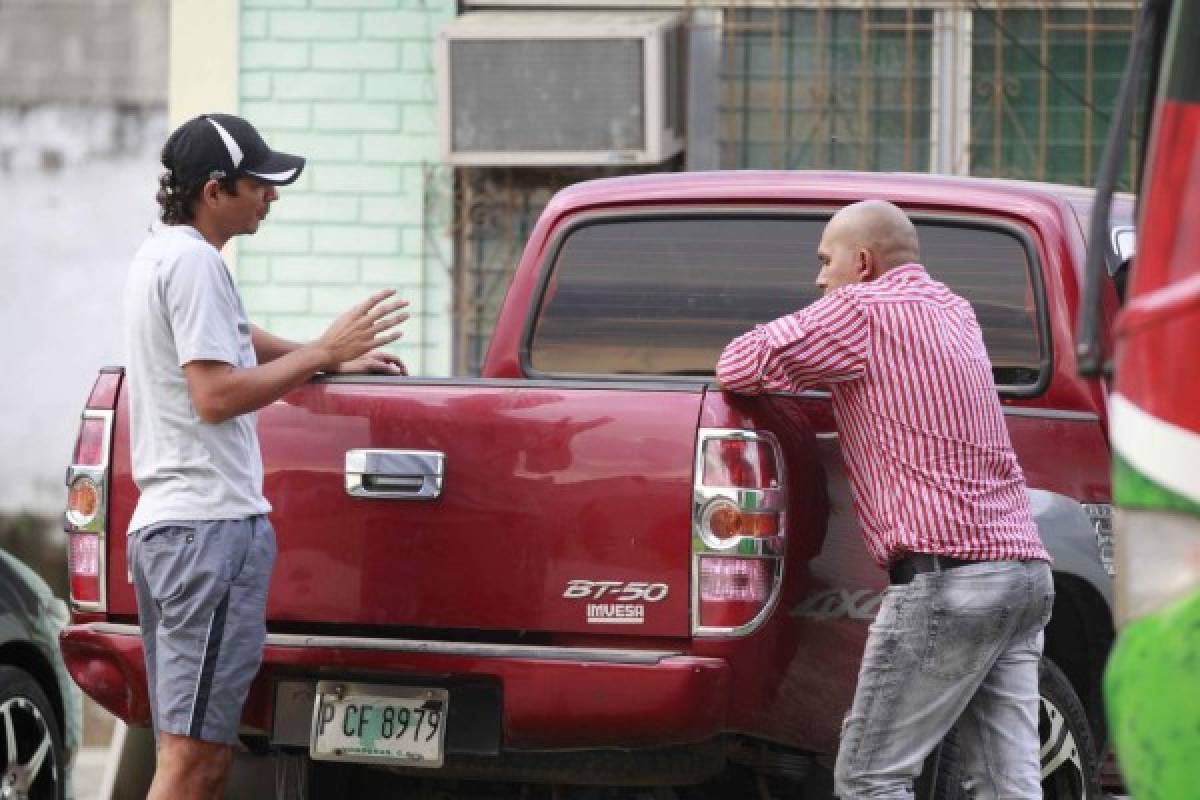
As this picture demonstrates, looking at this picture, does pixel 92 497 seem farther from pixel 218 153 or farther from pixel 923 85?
pixel 923 85

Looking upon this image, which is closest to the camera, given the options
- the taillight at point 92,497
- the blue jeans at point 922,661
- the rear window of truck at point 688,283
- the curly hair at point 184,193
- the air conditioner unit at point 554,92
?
the blue jeans at point 922,661

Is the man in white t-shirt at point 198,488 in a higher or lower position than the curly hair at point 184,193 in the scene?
lower

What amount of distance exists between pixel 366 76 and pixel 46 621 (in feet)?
19.7

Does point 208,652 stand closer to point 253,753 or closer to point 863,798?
point 253,753

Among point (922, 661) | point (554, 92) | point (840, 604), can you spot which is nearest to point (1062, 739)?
point (840, 604)

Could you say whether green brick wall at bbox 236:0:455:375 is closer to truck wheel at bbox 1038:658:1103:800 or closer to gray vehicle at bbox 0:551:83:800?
gray vehicle at bbox 0:551:83:800

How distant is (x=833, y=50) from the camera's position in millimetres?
12164

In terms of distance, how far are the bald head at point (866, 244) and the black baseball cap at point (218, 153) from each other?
120 centimetres

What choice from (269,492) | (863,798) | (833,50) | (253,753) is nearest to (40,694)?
(253,753)

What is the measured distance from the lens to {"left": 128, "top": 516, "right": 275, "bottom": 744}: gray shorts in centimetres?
511

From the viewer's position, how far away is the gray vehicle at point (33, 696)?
6.28m

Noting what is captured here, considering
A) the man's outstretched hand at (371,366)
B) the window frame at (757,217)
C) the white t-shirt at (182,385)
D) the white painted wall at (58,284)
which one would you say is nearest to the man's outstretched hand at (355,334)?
the white t-shirt at (182,385)

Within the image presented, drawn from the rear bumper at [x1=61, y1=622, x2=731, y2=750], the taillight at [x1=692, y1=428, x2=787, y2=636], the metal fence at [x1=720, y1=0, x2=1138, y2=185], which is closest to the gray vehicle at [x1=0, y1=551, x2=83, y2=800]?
the rear bumper at [x1=61, y1=622, x2=731, y2=750]

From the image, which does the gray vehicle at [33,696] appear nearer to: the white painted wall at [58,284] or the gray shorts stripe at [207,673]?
the gray shorts stripe at [207,673]
